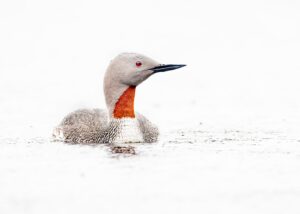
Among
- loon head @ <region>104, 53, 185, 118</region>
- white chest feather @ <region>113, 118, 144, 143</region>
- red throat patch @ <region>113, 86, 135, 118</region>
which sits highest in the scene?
loon head @ <region>104, 53, 185, 118</region>

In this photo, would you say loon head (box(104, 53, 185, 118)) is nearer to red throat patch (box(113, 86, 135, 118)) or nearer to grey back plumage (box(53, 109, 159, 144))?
red throat patch (box(113, 86, 135, 118))

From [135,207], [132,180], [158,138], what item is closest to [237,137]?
[158,138]

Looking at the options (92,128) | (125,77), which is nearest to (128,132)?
(92,128)

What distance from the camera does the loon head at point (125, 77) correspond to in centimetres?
948

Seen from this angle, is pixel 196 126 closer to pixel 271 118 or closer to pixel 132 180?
pixel 271 118

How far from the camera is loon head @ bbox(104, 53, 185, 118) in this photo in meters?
9.48

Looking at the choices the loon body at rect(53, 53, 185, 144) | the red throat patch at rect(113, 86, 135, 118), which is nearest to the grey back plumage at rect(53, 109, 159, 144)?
the loon body at rect(53, 53, 185, 144)

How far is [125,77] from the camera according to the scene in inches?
373

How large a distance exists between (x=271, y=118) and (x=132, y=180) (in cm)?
628

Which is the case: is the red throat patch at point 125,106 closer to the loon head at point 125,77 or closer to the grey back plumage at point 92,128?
the loon head at point 125,77

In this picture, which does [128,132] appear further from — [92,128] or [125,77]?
[125,77]

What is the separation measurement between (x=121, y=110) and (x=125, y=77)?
0.42 m

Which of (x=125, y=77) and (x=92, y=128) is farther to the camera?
(x=92, y=128)

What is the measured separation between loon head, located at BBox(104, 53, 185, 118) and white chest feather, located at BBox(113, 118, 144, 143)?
0.11 m
